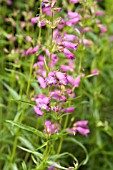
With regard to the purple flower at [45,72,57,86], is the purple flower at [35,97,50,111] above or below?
below

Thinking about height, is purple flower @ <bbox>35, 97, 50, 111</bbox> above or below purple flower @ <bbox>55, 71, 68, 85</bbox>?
below

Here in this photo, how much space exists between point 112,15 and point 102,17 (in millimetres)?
721

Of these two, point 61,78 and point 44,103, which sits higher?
point 61,78

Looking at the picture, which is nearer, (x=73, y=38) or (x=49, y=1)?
(x=49, y=1)

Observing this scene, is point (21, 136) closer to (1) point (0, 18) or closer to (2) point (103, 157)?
(2) point (103, 157)

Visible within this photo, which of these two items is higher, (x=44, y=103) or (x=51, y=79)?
(x=51, y=79)

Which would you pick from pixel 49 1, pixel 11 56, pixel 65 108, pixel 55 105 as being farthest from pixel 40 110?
pixel 11 56

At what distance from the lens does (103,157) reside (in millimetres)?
4863

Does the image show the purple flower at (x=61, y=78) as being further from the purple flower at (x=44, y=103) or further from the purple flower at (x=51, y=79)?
the purple flower at (x=44, y=103)

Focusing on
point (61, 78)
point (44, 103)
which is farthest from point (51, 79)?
point (44, 103)

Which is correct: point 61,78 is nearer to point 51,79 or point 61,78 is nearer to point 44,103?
point 51,79

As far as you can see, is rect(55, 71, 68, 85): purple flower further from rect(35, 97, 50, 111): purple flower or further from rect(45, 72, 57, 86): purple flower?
rect(35, 97, 50, 111): purple flower

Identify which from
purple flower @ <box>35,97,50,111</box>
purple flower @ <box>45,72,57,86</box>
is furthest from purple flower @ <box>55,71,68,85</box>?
purple flower @ <box>35,97,50,111</box>

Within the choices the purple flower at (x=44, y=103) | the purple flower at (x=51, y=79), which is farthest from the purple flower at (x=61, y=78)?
the purple flower at (x=44, y=103)
